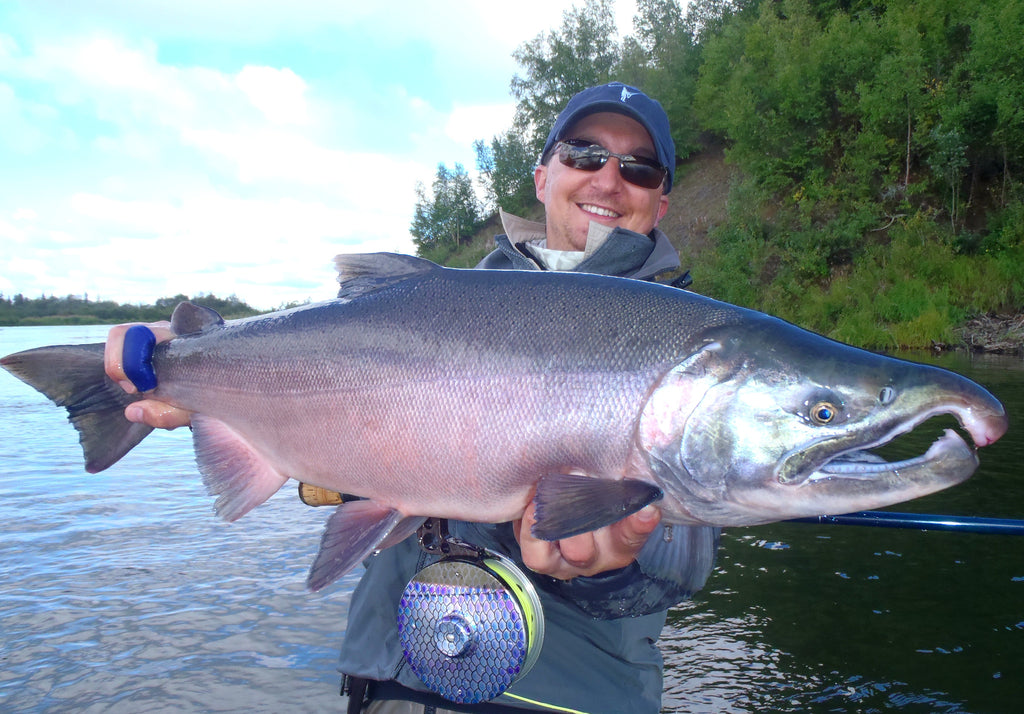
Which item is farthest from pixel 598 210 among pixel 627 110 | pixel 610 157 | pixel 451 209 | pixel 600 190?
pixel 451 209

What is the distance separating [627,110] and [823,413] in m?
1.96

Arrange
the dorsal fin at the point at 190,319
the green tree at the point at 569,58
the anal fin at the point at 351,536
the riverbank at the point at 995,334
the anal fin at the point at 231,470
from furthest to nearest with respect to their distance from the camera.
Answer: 1. the green tree at the point at 569,58
2. the riverbank at the point at 995,334
3. the dorsal fin at the point at 190,319
4. the anal fin at the point at 231,470
5. the anal fin at the point at 351,536

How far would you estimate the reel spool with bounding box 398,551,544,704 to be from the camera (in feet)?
6.76

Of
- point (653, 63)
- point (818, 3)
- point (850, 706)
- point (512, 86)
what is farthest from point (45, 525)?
point (512, 86)

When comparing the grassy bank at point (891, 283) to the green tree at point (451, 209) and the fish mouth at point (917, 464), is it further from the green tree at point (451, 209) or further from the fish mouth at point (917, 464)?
the green tree at point (451, 209)

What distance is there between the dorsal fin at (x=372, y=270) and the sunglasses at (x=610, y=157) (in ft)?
4.23

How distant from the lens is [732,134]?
109 ft

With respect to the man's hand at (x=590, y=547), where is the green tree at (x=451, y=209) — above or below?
above

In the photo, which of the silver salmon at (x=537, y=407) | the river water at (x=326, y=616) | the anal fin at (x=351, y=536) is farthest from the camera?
the river water at (x=326, y=616)

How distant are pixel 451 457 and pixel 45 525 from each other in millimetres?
6580

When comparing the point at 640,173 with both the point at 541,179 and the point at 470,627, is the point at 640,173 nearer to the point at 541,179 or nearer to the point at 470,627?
the point at 541,179

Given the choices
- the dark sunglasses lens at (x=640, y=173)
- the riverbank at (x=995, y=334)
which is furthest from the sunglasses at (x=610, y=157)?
the riverbank at (x=995, y=334)

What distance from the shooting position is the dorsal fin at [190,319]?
8.89ft

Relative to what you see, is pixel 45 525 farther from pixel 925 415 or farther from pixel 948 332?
pixel 948 332
